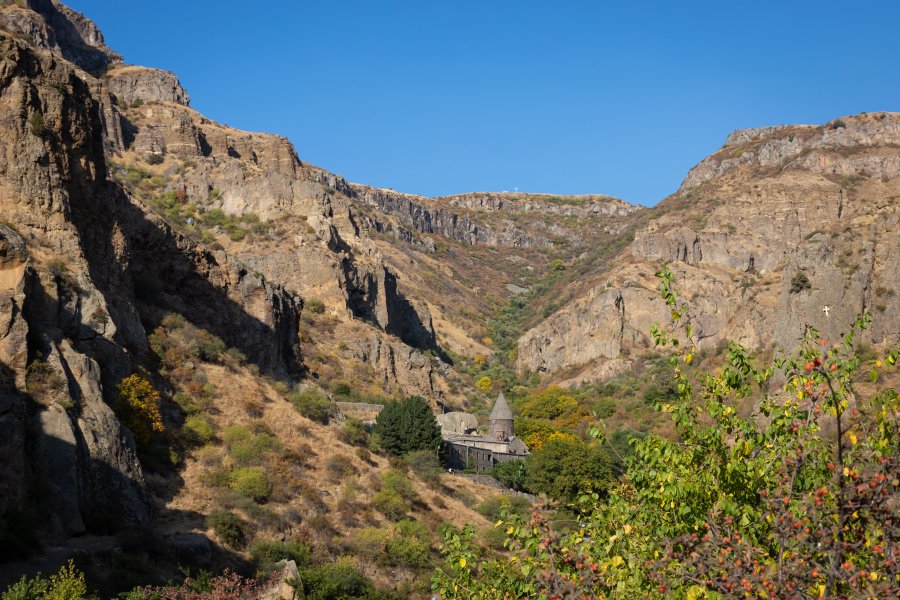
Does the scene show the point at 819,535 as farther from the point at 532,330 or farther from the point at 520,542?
the point at 532,330

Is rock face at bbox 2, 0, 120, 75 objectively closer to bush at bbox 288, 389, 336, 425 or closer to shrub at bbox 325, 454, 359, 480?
bush at bbox 288, 389, 336, 425

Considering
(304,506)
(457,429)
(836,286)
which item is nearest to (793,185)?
(836,286)

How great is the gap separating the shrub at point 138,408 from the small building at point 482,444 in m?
26.8

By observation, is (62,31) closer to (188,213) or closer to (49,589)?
(188,213)

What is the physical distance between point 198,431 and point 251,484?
3.56 m

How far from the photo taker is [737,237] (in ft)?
373

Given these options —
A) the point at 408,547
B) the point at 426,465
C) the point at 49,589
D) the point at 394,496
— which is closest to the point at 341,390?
the point at 426,465

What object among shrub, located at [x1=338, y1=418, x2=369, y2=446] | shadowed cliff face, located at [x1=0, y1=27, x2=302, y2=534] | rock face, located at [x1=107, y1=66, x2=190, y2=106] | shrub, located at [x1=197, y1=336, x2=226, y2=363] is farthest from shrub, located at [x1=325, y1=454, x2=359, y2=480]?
rock face, located at [x1=107, y1=66, x2=190, y2=106]

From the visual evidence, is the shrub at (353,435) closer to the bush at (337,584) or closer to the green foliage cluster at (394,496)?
the green foliage cluster at (394,496)

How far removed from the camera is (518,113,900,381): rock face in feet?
329

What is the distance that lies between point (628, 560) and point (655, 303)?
324 feet

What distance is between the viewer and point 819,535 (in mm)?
6949

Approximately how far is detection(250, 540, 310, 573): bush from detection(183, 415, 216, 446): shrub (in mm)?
6348

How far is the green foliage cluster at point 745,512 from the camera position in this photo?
6.94 metres
